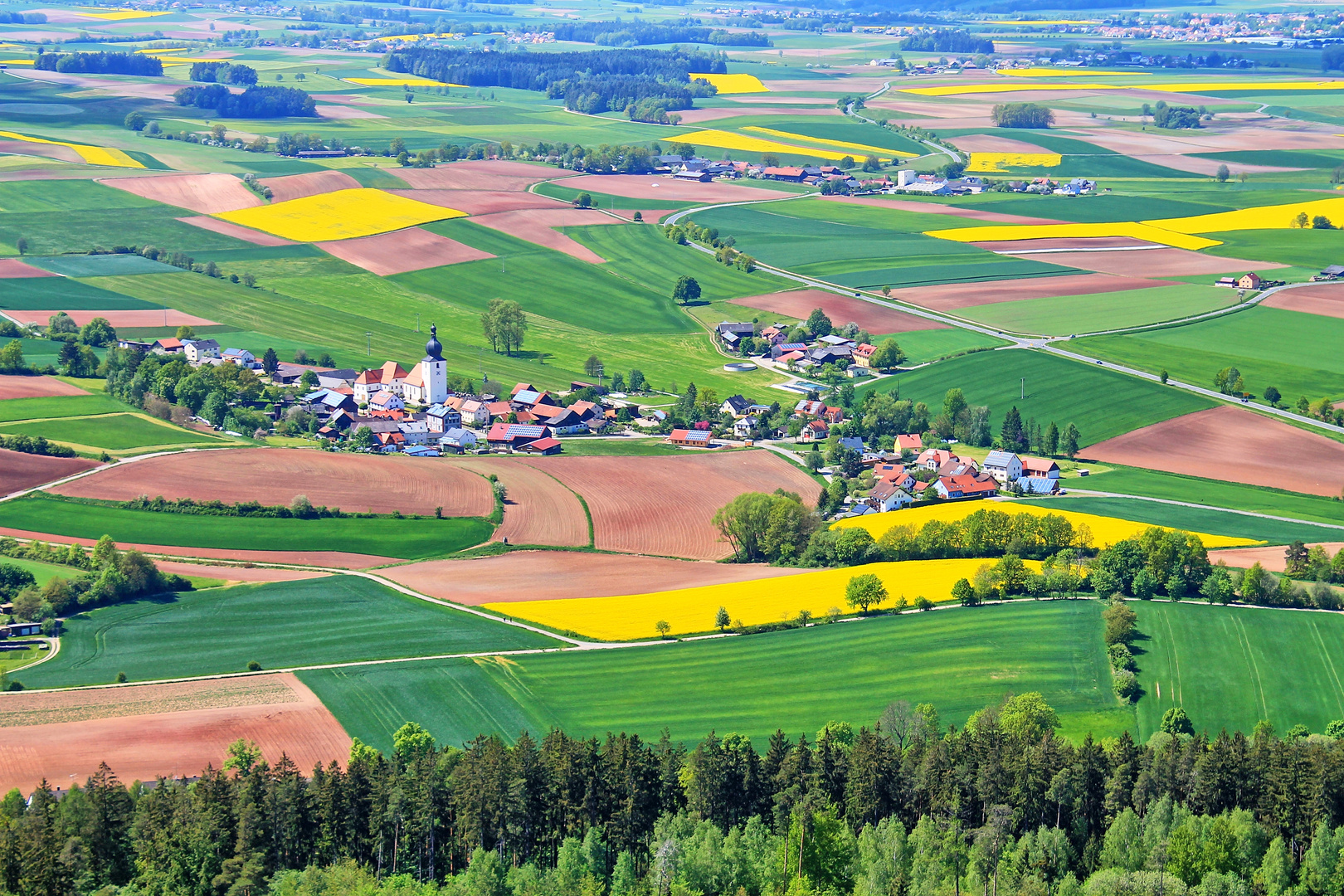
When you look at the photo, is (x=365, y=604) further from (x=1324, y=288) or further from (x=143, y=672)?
(x=1324, y=288)

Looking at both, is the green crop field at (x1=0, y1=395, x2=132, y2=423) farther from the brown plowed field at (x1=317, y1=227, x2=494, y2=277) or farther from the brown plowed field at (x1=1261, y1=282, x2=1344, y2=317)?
the brown plowed field at (x1=1261, y1=282, x2=1344, y2=317)

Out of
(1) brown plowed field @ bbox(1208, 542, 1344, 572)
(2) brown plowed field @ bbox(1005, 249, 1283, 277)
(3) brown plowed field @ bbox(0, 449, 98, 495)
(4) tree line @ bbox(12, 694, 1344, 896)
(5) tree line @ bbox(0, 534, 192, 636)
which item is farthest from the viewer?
(2) brown plowed field @ bbox(1005, 249, 1283, 277)

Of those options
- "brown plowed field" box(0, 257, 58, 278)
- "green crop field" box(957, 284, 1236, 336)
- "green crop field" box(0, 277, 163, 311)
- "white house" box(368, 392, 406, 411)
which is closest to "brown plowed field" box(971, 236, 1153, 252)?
"green crop field" box(957, 284, 1236, 336)

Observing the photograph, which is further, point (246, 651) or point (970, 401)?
point (970, 401)

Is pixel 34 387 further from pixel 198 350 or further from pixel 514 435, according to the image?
pixel 514 435

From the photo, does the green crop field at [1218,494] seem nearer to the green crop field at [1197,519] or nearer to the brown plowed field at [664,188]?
the green crop field at [1197,519]

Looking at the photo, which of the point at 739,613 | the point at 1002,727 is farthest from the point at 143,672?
the point at 1002,727
